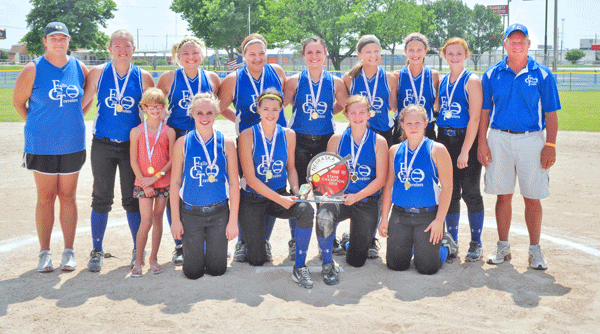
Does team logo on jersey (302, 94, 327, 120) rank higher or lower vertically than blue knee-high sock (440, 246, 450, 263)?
higher

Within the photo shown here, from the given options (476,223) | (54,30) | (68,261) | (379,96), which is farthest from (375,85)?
(68,261)

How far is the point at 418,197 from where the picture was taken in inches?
172

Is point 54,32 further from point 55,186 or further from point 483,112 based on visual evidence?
point 483,112

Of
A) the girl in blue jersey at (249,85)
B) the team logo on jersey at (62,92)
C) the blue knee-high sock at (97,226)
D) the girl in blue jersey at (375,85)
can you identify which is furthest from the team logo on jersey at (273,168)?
the team logo on jersey at (62,92)

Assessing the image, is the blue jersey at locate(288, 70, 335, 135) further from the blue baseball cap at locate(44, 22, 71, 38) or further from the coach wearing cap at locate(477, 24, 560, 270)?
the blue baseball cap at locate(44, 22, 71, 38)

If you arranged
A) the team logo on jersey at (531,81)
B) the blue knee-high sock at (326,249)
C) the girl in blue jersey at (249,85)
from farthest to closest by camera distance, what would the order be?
the girl in blue jersey at (249,85), the team logo on jersey at (531,81), the blue knee-high sock at (326,249)

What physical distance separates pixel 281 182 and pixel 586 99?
21.0 meters

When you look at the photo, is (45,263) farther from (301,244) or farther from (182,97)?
(301,244)

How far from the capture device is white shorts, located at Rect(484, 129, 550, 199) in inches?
179

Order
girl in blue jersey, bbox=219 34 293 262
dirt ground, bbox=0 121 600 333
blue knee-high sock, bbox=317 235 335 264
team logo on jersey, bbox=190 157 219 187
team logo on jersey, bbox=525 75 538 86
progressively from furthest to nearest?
girl in blue jersey, bbox=219 34 293 262, team logo on jersey, bbox=525 75 538 86, blue knee-high sock, bbox=317 235 335 264, team logo on jersey, bbox=190 157 219 187, dirt ground, bbox=0 121 600 333

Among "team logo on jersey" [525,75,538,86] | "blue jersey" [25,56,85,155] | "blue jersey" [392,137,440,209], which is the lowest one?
"blue jersey" [392,137,440,209]

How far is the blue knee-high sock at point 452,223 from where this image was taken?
490cm

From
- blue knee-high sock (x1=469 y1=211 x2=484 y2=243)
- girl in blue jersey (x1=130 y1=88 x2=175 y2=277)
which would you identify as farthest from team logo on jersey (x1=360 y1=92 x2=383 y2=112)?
girl in blue jersey (x1=130 y1=88 x2=175 y2=277)

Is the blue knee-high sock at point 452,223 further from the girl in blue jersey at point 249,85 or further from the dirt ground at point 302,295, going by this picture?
the girl in blue jersey at point 249,85
